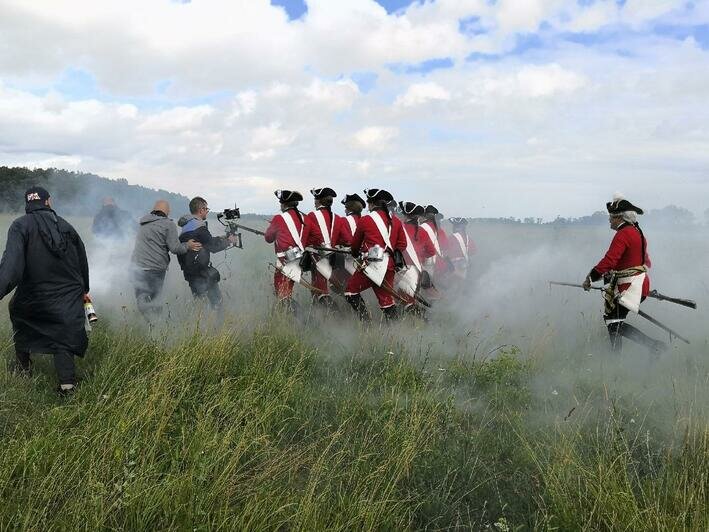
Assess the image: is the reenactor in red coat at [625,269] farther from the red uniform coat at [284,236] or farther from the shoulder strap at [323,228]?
the red uniform coat at [284,236]

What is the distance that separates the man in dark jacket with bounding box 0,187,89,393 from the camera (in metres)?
4.43

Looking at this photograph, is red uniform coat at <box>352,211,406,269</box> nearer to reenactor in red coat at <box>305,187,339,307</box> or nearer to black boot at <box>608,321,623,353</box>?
reenactor in red coat at <box>305,187,339,307</box>

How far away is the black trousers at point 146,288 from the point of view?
7215mm

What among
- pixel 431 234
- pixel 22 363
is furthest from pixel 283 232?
pixel 22 363

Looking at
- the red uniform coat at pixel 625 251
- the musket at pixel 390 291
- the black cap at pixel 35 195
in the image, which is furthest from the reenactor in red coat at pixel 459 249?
the black cap at pixel 35 195

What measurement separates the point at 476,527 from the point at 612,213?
13.9ft

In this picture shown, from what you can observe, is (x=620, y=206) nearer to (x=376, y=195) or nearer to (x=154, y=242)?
(x=376, y=195)

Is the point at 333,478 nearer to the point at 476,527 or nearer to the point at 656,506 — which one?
the point at 476,527

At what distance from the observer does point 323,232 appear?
7.91 m

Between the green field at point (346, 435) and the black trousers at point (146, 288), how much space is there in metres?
0.51

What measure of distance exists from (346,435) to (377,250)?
354 cm

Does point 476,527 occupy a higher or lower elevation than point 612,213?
lower

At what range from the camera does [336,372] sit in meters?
5.20

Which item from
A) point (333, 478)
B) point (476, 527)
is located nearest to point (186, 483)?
point (333, 478)
